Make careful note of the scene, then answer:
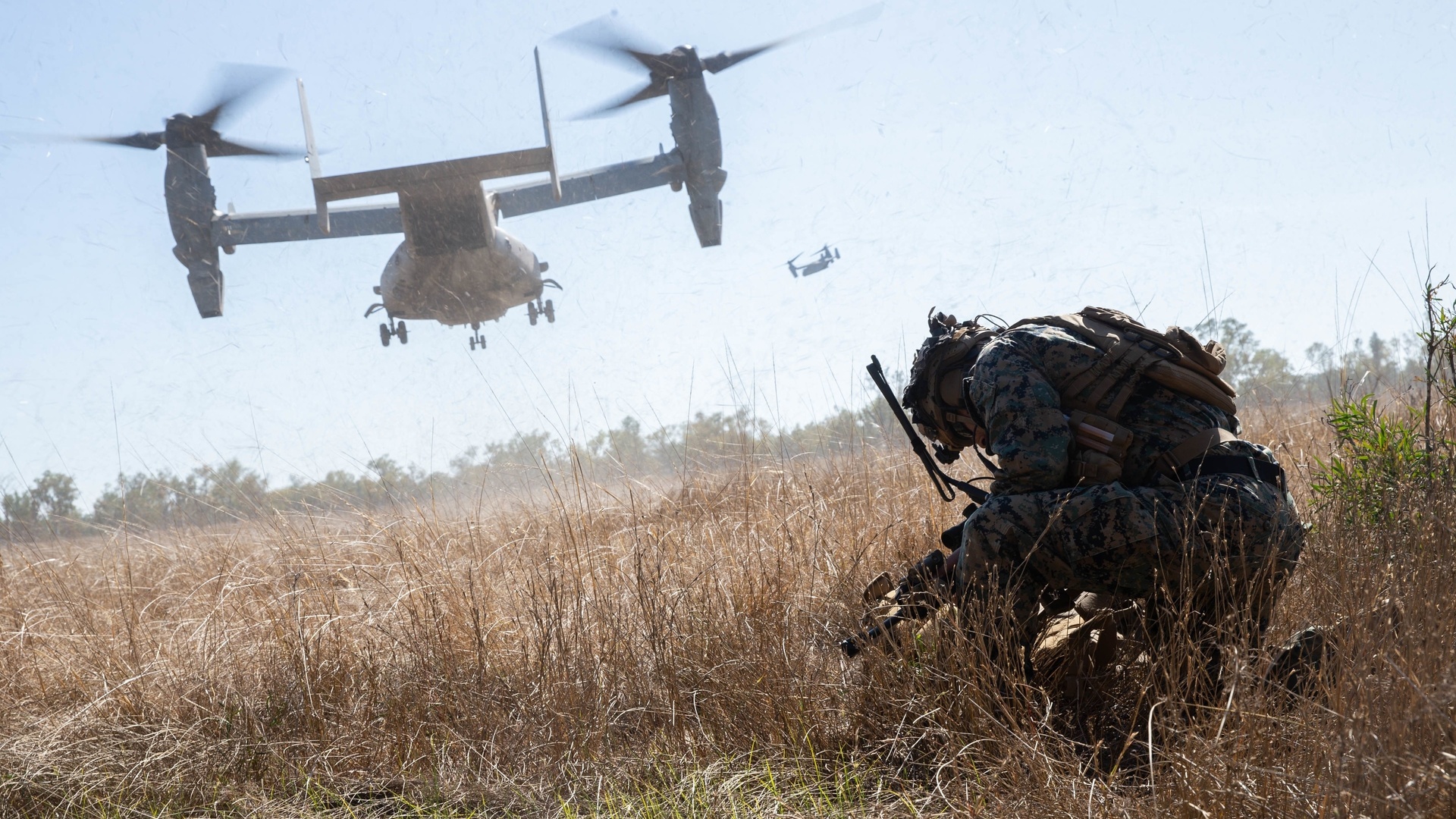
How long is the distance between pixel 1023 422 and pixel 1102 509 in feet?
1.16

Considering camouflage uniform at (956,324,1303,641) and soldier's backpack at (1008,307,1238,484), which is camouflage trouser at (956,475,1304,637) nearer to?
camouflage uniform at (956,324,1303,641)

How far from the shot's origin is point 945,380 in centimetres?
323

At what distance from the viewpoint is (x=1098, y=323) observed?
9.93ft

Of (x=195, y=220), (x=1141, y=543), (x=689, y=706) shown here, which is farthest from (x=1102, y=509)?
(x=195, y=220)

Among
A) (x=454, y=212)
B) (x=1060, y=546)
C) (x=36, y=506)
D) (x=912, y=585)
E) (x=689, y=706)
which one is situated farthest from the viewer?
(x=454, y=212)

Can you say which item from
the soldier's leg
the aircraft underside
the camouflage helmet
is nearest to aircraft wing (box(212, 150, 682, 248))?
→ the aircraft underside

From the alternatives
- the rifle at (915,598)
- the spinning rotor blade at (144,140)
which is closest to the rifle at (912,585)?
the rifle at (915,598)

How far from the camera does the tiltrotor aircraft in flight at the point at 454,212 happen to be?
14.2 metres

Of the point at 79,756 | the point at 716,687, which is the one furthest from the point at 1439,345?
the point at 79,756

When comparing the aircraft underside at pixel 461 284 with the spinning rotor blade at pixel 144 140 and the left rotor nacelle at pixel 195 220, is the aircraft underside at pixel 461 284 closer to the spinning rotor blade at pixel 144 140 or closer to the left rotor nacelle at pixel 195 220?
the left rotor nacelle at pixel 195 220

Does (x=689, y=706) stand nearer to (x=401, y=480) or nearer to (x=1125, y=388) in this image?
(x=1125, y=388)

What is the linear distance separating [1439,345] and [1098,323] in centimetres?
121

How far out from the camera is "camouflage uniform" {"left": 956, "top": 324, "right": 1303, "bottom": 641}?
2578mm

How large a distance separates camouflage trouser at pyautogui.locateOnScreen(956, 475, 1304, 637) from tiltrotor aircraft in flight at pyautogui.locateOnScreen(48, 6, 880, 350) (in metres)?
12.2
